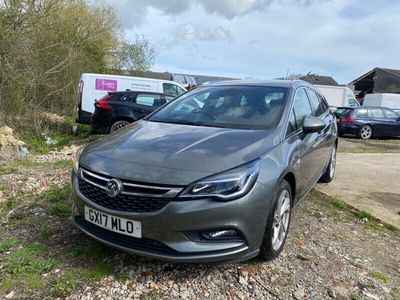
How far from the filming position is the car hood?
2.82 metres

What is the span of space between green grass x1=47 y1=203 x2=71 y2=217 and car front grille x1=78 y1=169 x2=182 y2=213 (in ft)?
4.50

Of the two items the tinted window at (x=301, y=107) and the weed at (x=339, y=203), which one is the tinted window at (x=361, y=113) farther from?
the tinted window at (x=301, y=107)

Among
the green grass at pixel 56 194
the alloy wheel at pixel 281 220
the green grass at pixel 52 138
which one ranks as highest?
the alloy wheel at pixel 281 220

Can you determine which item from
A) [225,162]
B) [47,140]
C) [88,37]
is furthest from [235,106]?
[88,37]

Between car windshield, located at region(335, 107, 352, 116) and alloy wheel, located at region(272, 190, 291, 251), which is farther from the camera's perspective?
car windshield, located at region(335, 107, 352, 116)

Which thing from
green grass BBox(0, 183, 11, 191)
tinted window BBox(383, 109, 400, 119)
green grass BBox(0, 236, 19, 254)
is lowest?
green grass BBox(0, 183, 11, 191)

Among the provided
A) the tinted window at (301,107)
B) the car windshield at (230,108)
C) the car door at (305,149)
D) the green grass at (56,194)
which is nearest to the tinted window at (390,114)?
the car door at (305,149)

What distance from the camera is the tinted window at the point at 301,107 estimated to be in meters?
4.06

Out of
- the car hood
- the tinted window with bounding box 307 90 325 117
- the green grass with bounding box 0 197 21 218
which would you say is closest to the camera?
the car hood

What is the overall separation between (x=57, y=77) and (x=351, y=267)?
45.4 ft

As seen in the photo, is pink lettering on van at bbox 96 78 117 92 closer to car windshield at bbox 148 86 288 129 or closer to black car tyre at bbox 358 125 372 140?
car windshield at bbox 148 86 288 129

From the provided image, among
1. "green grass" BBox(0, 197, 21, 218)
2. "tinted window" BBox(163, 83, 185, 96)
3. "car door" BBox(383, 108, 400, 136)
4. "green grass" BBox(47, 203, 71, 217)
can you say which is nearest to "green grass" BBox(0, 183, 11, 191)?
"green grass" BBox(0, 197, 21, 218)

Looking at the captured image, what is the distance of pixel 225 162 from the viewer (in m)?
2.90

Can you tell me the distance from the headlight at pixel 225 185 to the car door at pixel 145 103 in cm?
789
